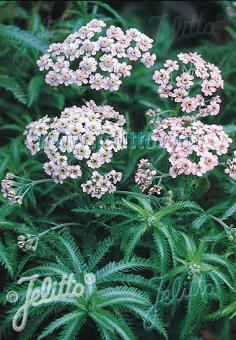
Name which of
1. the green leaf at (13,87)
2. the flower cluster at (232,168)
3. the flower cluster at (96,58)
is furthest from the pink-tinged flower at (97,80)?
the green leaf at (13,87)

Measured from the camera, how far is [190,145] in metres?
3.47

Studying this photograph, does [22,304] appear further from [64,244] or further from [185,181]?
[185,181]

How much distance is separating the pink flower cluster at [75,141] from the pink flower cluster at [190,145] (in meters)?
0.33

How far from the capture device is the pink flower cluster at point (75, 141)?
3.46 metres

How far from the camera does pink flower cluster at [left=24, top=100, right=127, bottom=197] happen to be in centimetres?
346

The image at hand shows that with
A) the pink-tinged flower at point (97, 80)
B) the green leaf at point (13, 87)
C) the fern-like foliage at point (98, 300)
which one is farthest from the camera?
the green leaf at point (13, 87)

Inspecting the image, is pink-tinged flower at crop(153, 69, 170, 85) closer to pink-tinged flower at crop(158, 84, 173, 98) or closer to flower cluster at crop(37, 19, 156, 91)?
pink-tinged flower at crop(158, 84, 173, 98)

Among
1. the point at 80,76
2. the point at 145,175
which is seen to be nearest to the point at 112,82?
the point at 80,76

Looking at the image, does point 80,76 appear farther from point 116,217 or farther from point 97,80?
point 116,217

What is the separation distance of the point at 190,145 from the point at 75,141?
75 cm

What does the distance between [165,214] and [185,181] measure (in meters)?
0.36

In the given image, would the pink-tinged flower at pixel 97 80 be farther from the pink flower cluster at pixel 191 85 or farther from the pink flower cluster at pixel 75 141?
the pink flower cluster at pixel 191 85

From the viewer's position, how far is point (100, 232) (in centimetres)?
416

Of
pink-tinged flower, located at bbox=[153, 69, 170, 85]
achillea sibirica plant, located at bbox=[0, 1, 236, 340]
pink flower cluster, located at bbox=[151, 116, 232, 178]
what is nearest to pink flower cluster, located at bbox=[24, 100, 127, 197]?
achillea sibirica plant, located at bbox=[0, 1, 236, 340]
